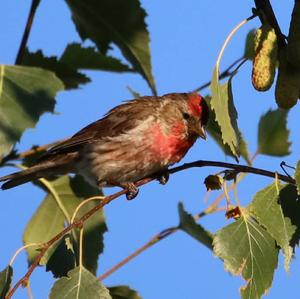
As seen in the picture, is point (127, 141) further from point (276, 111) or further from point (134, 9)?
point (134, 9)

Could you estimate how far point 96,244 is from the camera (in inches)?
201

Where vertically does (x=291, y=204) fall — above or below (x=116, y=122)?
below

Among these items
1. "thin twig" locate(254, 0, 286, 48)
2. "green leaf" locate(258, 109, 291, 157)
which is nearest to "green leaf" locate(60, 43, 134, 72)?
"green leaf" locate(258, 109, 291, 157)

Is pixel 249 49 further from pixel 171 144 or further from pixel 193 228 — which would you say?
pixel 171 144

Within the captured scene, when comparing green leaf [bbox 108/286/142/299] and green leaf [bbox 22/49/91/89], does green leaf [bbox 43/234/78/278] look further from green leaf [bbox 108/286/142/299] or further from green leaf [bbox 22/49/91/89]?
green leaf [bbox 22/49/91/89]

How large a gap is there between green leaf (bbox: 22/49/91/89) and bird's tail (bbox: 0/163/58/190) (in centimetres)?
65

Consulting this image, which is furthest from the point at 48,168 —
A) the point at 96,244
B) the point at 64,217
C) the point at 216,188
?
the point at 216,188

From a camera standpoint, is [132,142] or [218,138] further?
[132,142]

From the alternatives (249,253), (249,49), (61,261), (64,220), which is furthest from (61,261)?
(249,49)

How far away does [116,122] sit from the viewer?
272 inches

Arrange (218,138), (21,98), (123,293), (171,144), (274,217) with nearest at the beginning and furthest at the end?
1. (274,217)
2. (21,98)
3. (123,293)
4. (218,138)
5. (171,144)

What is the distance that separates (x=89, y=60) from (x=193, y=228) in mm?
1797

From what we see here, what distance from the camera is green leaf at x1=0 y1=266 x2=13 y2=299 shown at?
374 centimetres

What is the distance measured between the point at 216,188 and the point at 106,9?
1668 millimetres
